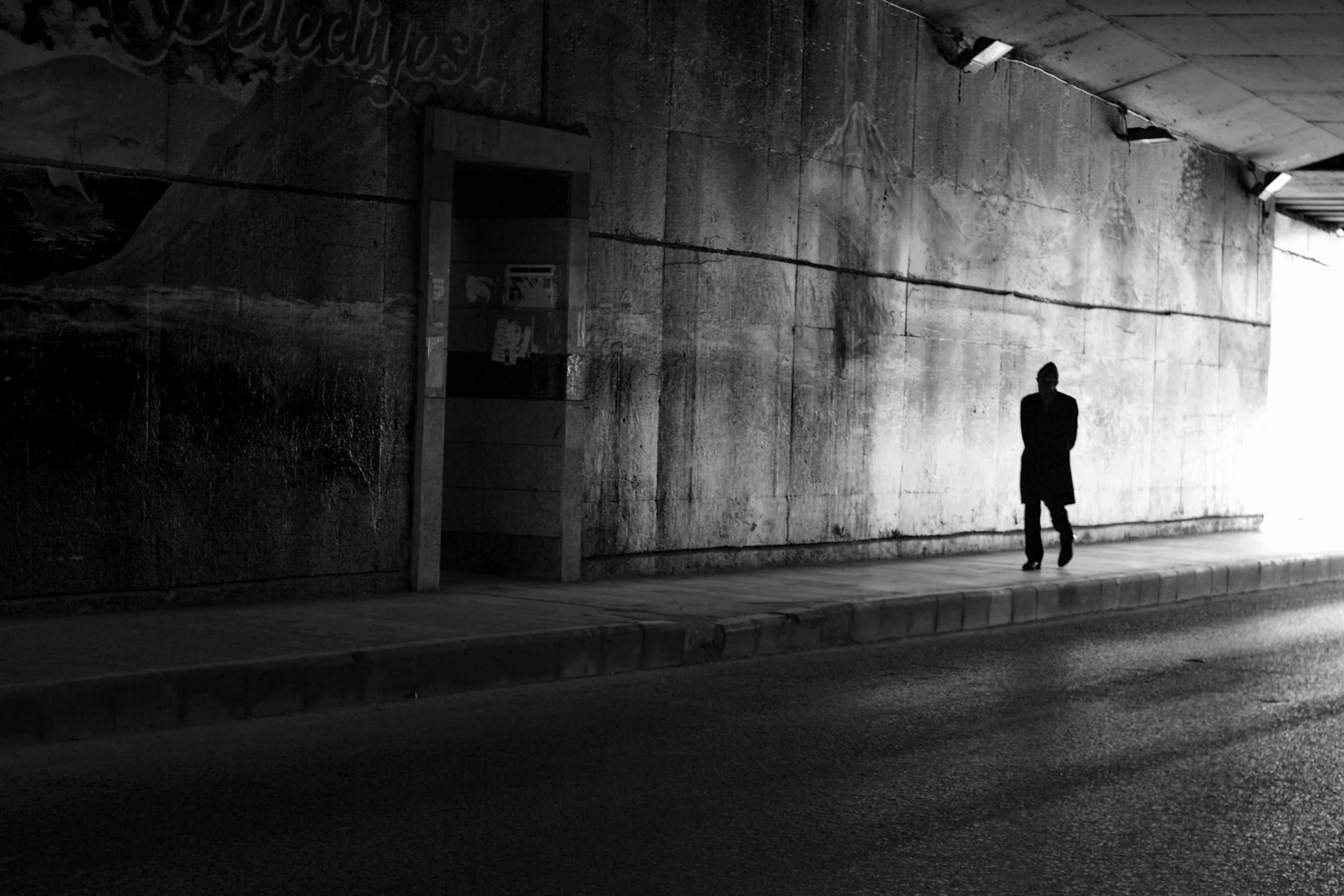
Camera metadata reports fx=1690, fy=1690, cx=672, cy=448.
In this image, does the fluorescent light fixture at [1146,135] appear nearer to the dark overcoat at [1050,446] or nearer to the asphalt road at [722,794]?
the dark overcoat at [1050,446]

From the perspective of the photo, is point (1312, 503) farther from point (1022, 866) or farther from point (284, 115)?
point (1022, 866)

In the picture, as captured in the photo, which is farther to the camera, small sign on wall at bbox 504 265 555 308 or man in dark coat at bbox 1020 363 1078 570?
man in dark coat at bbox 1020 363 1078 570

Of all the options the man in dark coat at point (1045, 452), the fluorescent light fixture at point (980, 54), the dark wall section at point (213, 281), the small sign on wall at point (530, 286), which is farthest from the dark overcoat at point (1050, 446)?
the dark wall section at point (213, 281)

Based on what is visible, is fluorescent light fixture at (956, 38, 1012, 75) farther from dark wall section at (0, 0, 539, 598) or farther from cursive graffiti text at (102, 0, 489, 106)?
cursive graffiti text at (102, 0, 489, 106)

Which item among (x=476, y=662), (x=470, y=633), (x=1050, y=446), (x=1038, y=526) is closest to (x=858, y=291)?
(x=1050, y=446)

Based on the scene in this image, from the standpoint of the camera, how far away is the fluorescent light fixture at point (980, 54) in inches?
619

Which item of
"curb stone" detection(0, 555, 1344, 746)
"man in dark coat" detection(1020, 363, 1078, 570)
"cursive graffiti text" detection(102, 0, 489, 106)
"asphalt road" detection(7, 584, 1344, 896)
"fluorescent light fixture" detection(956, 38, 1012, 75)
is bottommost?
"asphalt road" detection(7, 584, 1344, 896)

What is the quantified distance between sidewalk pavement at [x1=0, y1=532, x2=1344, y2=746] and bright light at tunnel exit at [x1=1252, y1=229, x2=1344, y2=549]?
9.77 metres

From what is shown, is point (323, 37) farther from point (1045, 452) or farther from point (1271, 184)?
point (1271, 184)

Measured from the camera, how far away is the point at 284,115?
10188 millimetres

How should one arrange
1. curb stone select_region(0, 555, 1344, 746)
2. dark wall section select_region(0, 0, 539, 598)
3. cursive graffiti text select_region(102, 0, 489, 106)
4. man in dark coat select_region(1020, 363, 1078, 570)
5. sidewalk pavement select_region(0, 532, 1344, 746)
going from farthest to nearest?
man in dark coat select_region(1020, 363, 1078, 570)
cursive graffiti text select_region(102, 0, 489, 106)
dark wall section select_region(0, 0, 539, 598)
sidewalk pavement select_region(0, 532, 1344, 746)
curb stone select_region(0, 555, 1344, 746)

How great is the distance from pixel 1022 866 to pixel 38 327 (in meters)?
6.14

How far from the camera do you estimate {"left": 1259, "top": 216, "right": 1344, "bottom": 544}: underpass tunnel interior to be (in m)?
23.3

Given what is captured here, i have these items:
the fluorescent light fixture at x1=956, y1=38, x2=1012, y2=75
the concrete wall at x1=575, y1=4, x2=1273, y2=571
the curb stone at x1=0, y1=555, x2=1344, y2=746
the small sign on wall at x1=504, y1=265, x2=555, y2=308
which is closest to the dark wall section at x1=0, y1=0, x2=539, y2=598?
the small sign on wall at x1=504, y1=265, x2=555, y2=308
